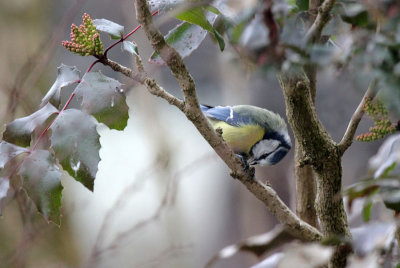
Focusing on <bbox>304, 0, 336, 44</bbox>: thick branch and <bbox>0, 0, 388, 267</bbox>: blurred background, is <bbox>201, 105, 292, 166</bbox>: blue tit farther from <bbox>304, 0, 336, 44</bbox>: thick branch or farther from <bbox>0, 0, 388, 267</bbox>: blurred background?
<bbox>304, 0, 336, 44</bbox>: thick branch

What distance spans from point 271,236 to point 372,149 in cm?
255

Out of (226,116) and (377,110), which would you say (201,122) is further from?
(226,116)

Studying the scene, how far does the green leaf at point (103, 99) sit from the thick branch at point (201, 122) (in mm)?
110

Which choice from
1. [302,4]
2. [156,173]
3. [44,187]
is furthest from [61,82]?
[156,173]

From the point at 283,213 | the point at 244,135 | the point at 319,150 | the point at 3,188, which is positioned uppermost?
the point at 3,188

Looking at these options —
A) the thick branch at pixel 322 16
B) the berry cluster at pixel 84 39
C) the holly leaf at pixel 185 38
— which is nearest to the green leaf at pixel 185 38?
the holly leaf at pixel 185 38

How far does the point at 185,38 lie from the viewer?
1.01m

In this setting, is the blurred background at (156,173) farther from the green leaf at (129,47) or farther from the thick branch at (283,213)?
the green leaf at (129,47)

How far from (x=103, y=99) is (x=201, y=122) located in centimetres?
21

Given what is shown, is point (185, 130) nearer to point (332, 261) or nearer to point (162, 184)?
point (162, 184)

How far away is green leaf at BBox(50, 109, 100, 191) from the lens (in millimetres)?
826

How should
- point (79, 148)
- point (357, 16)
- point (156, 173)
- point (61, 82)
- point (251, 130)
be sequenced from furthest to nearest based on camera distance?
point (156, 173) < point (251, 130) < point (61, 82) < point (79, 148) < point (357, 16)

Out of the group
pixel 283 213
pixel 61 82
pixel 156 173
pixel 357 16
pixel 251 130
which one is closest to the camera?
pixel 357 16

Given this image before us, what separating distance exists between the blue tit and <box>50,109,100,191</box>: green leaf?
142 cm
